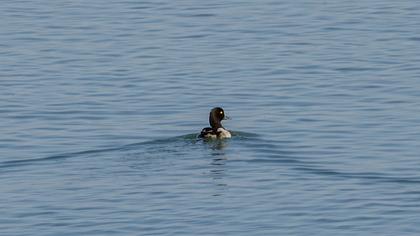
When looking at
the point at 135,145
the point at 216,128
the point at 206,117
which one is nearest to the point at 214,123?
the point at 216,128

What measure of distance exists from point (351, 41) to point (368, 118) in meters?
9.87

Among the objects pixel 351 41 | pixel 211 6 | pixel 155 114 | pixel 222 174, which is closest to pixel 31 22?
pixel 211 6

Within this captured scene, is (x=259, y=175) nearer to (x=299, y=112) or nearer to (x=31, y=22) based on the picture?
(x=299, y=112)

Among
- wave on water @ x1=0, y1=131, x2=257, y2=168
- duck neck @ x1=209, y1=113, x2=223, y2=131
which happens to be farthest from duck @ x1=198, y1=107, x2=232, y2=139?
wave on water @ x1=0, y1=131, x2=257, y2=168

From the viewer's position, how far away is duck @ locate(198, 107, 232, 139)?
32531 millimetres

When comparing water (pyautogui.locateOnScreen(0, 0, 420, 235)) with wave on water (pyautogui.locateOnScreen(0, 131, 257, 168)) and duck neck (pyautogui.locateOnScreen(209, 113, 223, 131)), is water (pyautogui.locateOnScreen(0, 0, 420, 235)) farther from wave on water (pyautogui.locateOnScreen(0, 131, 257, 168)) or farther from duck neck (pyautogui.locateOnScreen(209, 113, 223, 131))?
duck neck (pyautogui.locateOnScreen(209, 113, 223, 131))

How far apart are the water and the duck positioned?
234 mm

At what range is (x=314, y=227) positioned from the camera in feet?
84.4

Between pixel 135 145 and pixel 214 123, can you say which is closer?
pixel 135 145

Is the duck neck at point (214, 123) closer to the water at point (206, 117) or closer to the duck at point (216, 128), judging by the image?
the duck at point (216, 128)

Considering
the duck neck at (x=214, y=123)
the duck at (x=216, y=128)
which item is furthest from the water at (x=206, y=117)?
the duck neck at (x=214, y=123)

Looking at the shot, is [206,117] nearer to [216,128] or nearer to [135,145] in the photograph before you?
[216,128]

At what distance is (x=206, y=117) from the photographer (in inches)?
1415

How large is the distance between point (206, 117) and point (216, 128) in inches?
114
